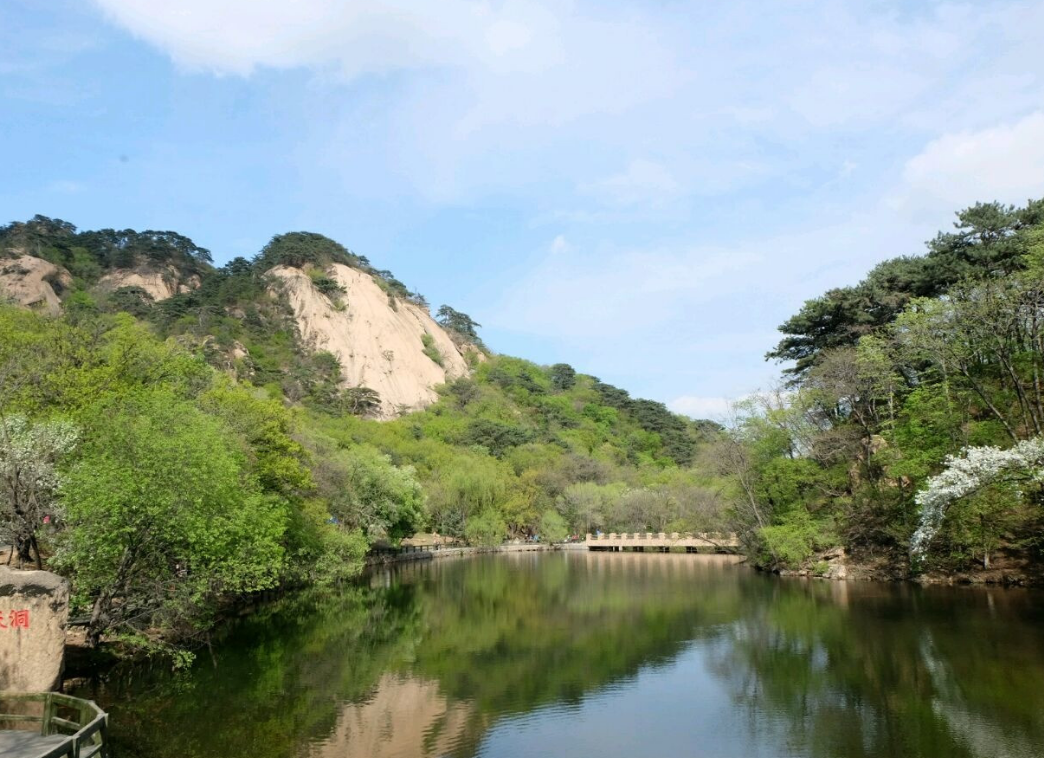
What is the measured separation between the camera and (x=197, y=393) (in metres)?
30.1

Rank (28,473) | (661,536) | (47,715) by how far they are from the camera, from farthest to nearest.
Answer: (661,536)
(28,473)
(47,715)

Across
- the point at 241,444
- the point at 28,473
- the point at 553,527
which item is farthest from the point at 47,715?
the point at 553,527

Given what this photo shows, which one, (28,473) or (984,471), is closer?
(28,473)

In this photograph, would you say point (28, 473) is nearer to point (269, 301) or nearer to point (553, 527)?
point (553, 527)

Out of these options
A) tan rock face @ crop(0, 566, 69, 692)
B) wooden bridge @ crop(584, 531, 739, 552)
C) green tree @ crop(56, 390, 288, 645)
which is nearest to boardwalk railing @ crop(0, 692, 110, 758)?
tan rock face @ crop(0, 566, 69, 692)

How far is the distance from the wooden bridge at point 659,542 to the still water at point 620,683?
26169mm

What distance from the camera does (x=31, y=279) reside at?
78.1 meters

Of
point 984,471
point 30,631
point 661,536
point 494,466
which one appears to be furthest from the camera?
point 494,466

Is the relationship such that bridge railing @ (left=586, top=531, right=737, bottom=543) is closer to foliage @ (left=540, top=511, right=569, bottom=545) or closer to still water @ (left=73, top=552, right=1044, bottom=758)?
foliage @ (left=540, top=511, right=569, bottom=545)

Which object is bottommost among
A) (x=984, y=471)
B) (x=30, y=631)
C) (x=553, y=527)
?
(x=30, y=631)

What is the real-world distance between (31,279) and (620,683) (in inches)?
3302

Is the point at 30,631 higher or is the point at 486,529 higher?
the point at 486,529

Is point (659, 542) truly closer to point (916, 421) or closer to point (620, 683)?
point (916, 421)

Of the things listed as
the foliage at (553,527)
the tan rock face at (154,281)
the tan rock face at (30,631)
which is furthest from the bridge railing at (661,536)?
the tan rock face at (154,281)
